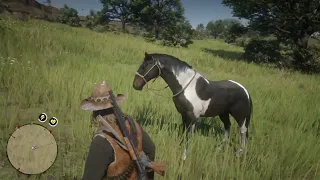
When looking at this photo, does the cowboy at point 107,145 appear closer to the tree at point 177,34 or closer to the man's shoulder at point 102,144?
the man's shoulder at point 102,144

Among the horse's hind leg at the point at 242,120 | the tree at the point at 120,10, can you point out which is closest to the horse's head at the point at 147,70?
the horse's hind leg at the point at 242,120

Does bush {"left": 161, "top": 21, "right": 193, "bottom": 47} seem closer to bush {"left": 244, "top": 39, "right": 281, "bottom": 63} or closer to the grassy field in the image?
bush {"left": 244, "top": 39, "right": 281, "bottom": 63}

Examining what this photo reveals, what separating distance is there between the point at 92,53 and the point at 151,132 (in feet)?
22.9

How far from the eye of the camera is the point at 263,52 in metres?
18.3

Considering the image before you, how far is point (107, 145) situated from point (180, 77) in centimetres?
218

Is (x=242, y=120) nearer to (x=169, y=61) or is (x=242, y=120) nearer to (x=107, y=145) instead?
(x=169, y=61)

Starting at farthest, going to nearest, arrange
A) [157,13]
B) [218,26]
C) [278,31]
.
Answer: [218,26], [157,13], [278,31]

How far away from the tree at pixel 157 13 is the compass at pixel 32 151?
1866cm

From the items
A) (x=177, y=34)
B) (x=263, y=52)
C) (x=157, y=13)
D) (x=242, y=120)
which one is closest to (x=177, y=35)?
(x=177, y=34)

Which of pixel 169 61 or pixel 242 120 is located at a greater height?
pixel 169 61

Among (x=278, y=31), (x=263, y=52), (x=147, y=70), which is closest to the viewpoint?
(x=147, y=70)

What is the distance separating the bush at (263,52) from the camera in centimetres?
1777

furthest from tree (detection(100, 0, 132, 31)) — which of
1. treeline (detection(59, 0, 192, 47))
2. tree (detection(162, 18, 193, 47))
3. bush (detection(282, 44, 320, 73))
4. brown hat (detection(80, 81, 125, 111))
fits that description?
brown hat (detection(80, 81, 125, 111))

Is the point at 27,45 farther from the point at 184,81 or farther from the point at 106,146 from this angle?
the point at 106,146
